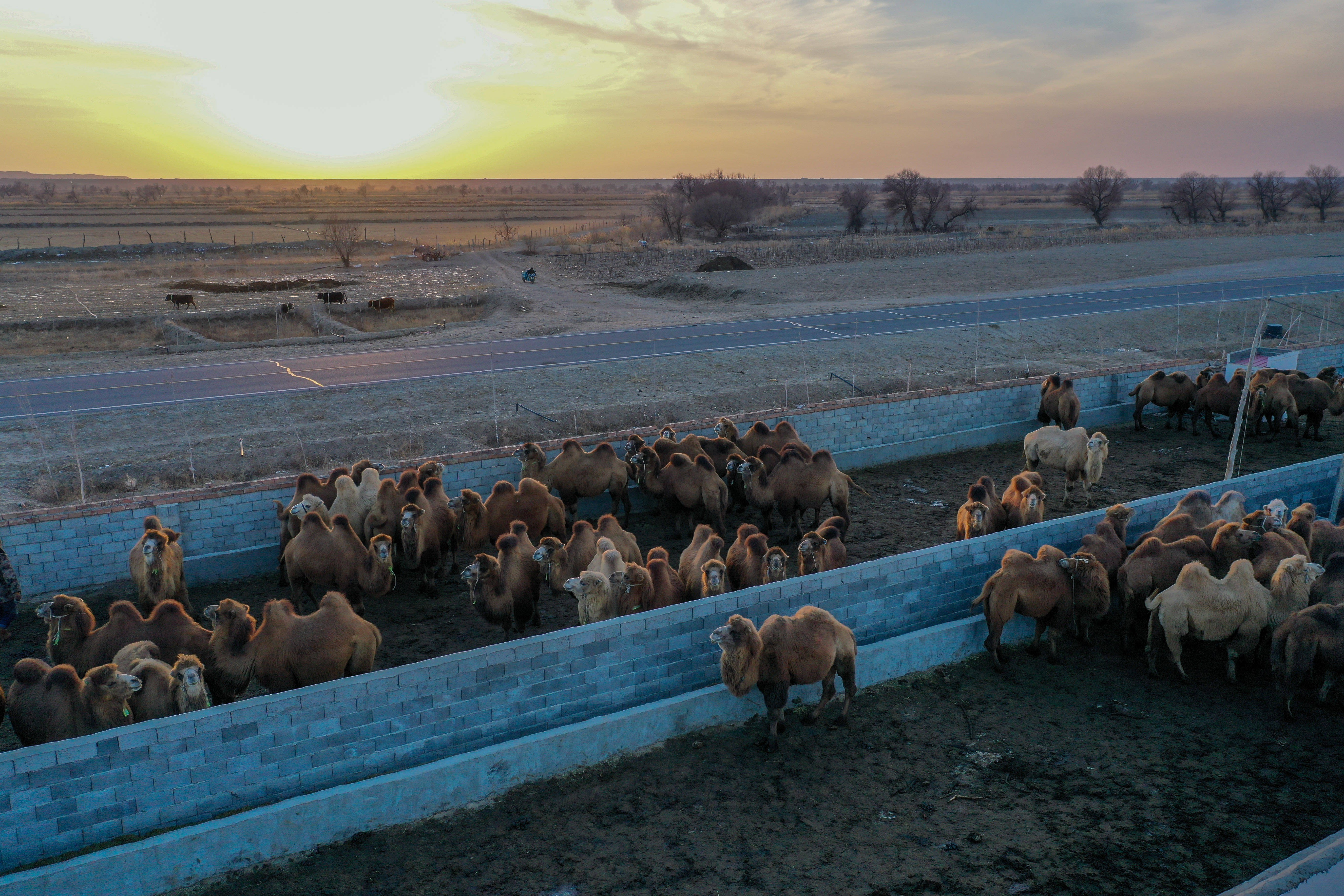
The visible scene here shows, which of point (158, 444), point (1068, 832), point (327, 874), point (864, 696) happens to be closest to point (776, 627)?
point (864, 696)

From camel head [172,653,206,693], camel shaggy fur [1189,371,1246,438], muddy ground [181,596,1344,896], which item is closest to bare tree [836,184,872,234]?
camel shaggy fur [1189,371,1246,438]

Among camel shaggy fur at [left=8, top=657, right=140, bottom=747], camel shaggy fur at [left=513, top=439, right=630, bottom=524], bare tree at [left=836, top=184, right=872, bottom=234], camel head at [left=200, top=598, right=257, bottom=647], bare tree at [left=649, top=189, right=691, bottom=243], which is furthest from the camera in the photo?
bare tree at [left=836, top=184, right=872, bottom=234]

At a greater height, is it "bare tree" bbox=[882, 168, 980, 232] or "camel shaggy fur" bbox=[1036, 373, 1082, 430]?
"bare tree" bbox=[882, 168, 980, 232]

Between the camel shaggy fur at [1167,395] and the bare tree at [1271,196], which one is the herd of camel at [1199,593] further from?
the bare tree at [1271,196]

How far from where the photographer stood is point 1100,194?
93.3 meters

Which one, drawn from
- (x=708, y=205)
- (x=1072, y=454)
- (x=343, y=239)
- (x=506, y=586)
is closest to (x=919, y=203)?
(x=708, y=205)

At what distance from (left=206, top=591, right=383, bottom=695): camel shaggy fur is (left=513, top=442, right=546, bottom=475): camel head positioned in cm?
598

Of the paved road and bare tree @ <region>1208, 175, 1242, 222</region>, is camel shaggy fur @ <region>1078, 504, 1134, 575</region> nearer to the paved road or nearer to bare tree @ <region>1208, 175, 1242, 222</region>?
the paved road

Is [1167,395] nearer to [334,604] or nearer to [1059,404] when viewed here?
[1059,404]

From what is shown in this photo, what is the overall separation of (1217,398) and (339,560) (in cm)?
1817

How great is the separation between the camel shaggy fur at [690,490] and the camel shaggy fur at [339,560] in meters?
4.55

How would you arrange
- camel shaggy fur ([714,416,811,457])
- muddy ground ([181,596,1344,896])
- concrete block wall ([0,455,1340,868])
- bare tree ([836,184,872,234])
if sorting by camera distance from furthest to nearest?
bare tree ([836,184,872,234]) < camel shaggy fur ([714,416,811,457]) < muddy ground ([181,596,1344,896]) < concrete block wall ([0,455,1340,868])

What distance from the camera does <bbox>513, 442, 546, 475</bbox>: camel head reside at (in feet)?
47.2

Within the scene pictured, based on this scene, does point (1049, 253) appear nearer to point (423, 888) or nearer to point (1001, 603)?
point (1001, 603)
